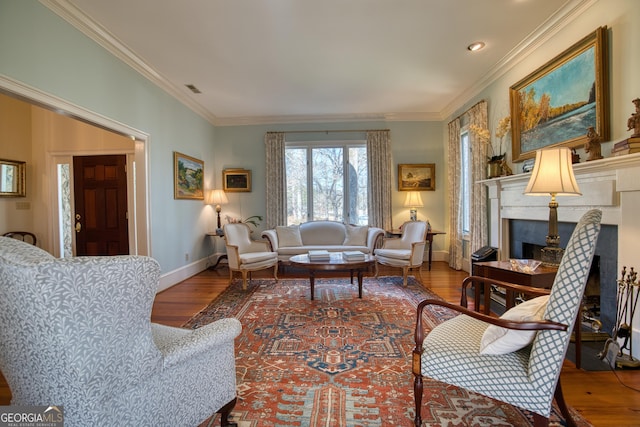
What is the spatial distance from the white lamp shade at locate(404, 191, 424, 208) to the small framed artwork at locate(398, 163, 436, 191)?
22cm

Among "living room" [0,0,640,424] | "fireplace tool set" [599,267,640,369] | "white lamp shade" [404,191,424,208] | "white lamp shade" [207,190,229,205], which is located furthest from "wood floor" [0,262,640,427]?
"white lamp shade" [404,191,424,208]

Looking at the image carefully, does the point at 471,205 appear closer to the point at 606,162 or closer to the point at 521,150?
the point at 521,150

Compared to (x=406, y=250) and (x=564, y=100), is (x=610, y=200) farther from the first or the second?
Result: (x=406, y=250)

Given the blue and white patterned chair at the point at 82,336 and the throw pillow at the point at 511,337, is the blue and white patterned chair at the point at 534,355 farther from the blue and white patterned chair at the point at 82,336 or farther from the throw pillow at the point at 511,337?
the blue and white patterned chair at the point at 82,336

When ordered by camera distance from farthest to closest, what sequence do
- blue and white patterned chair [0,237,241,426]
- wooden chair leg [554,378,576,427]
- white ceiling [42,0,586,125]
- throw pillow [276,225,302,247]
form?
throw pillow [276,225,302,247], white ceiling [42,0,586,125], wooden chair leg [554,378,576,427], blue and white patterned chair [0,237,241,426]

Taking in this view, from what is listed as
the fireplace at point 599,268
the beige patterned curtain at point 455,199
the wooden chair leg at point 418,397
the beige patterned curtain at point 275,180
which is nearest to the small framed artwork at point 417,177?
the beige patterned curtain at point 455,199

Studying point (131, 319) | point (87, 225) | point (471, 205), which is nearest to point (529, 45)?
point (471, 205)

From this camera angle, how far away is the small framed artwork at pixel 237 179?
5.97 m

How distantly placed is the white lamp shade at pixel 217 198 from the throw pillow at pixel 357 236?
251 cm

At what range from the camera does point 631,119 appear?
2055mm

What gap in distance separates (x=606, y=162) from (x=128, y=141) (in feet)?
18.3

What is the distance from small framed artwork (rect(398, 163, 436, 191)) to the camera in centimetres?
582

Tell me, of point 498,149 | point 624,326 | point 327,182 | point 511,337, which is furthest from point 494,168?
point 511,337

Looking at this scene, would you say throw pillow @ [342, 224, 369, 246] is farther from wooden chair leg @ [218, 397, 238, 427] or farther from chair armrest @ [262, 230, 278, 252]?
wooden chair leg @ [218, 397, 238, 427]
